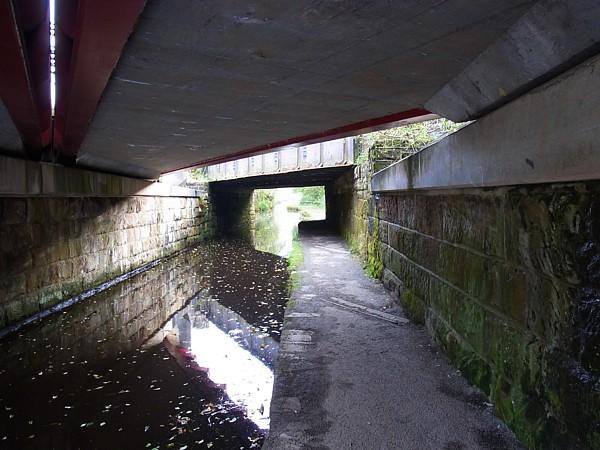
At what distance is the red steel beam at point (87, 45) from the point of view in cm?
175

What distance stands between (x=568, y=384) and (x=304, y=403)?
1715 millimetres

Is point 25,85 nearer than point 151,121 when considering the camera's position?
Yes

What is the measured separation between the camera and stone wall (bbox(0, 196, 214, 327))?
18.2 feet

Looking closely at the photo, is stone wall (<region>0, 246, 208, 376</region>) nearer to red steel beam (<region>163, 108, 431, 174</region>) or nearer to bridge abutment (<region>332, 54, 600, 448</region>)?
red steel beam (<region>163, 108, 431, 174</region>)

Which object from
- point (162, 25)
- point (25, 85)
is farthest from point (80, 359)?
point (162, 25)

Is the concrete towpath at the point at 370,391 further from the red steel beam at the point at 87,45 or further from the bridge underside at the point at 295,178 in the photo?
the bridge underside at the point at 295,178

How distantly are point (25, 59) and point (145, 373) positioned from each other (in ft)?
10.1

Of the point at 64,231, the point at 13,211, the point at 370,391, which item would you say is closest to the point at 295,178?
the point at 64,231

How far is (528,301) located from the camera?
228 cm

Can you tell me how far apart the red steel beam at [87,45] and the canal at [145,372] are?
96.9 inches

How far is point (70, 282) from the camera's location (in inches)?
273

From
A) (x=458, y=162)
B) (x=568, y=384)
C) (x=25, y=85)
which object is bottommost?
(x=568, y=384)

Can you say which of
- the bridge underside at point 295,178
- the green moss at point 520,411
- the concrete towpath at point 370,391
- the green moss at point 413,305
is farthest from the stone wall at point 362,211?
the green moss at point 520,411

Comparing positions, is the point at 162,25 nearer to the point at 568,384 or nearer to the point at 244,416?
the point at 568,384
